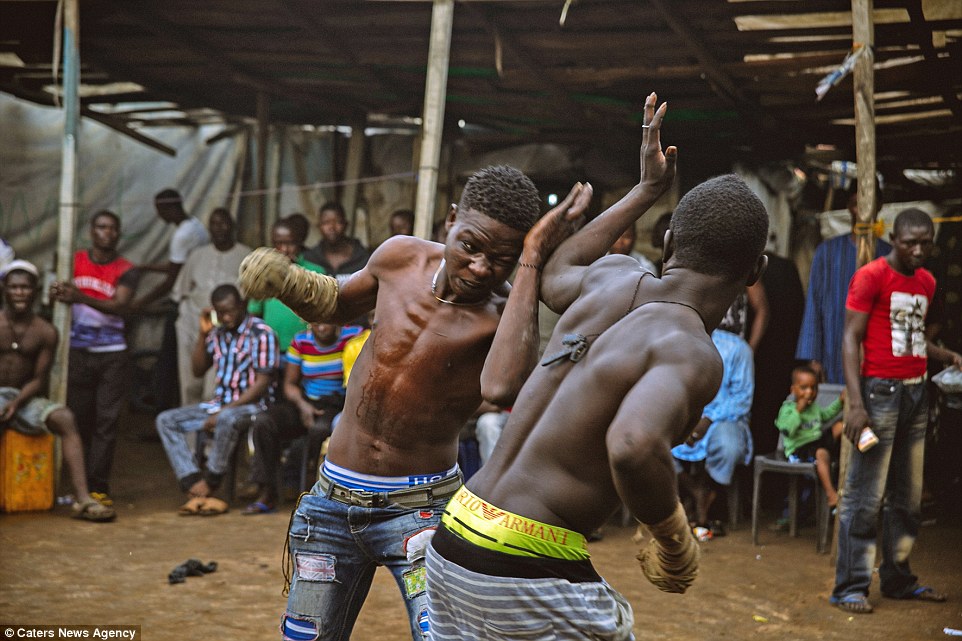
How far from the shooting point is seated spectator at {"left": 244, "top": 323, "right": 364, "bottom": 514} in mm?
7641

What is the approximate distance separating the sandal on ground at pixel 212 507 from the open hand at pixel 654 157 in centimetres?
573

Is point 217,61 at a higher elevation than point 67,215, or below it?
higher

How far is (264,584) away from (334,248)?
12.1 ft

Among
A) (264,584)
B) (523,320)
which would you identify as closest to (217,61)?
(264,584)

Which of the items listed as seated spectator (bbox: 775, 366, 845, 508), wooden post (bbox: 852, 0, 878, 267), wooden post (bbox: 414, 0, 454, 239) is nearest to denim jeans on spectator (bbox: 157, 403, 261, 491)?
wooden post (bbox: 414, 0, 454, 239)

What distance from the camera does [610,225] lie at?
2562mm

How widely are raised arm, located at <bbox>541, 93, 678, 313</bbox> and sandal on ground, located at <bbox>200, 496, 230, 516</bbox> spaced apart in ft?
18.2

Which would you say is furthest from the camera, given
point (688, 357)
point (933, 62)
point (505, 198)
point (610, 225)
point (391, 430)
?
point (933, 62)

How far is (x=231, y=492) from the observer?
315 inches

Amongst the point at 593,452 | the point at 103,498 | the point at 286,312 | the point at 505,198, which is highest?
the point at 505,198

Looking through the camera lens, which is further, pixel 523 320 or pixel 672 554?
pixel 523 320

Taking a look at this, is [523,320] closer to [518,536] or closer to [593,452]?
[593,452]

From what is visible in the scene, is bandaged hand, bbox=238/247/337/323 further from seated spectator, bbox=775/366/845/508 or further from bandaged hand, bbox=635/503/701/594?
seated spectator, bbox=775/366/845/508

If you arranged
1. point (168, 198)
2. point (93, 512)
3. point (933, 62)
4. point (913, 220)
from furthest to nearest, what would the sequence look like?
point (168, 198), point (93, 512), point (933, 62), point (913, 220)
